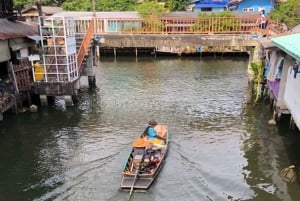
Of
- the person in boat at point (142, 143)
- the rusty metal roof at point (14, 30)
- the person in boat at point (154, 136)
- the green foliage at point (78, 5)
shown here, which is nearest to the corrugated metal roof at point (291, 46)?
the person in boat at point (154, 136)

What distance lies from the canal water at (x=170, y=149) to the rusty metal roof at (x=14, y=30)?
5209mm

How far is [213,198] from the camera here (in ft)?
44.3

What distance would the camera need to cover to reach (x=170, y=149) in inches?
702

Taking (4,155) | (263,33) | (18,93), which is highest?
(263,33)

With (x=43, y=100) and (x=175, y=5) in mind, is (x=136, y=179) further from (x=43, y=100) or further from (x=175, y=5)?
(x=175, y=5)

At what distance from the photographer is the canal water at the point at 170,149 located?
1417 cm

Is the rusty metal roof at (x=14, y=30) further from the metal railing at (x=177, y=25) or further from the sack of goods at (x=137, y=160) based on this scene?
the metal railing at (x=177, y=25)

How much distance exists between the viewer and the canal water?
46.5ft

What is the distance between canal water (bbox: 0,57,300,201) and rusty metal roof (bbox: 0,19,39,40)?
17.1 feet

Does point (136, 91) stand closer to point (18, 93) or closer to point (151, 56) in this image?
point (18, 93)

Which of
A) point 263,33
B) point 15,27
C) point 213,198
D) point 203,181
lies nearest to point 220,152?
point 203,181

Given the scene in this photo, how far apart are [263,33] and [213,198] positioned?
2699 centimetres

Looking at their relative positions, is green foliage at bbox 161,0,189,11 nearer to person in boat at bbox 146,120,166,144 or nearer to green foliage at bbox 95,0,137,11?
green foliage at bbox 95,0,137,11

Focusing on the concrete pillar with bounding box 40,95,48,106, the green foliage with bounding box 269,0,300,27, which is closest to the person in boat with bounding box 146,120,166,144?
the concrete pillar with bounding box 40,95,48,106
